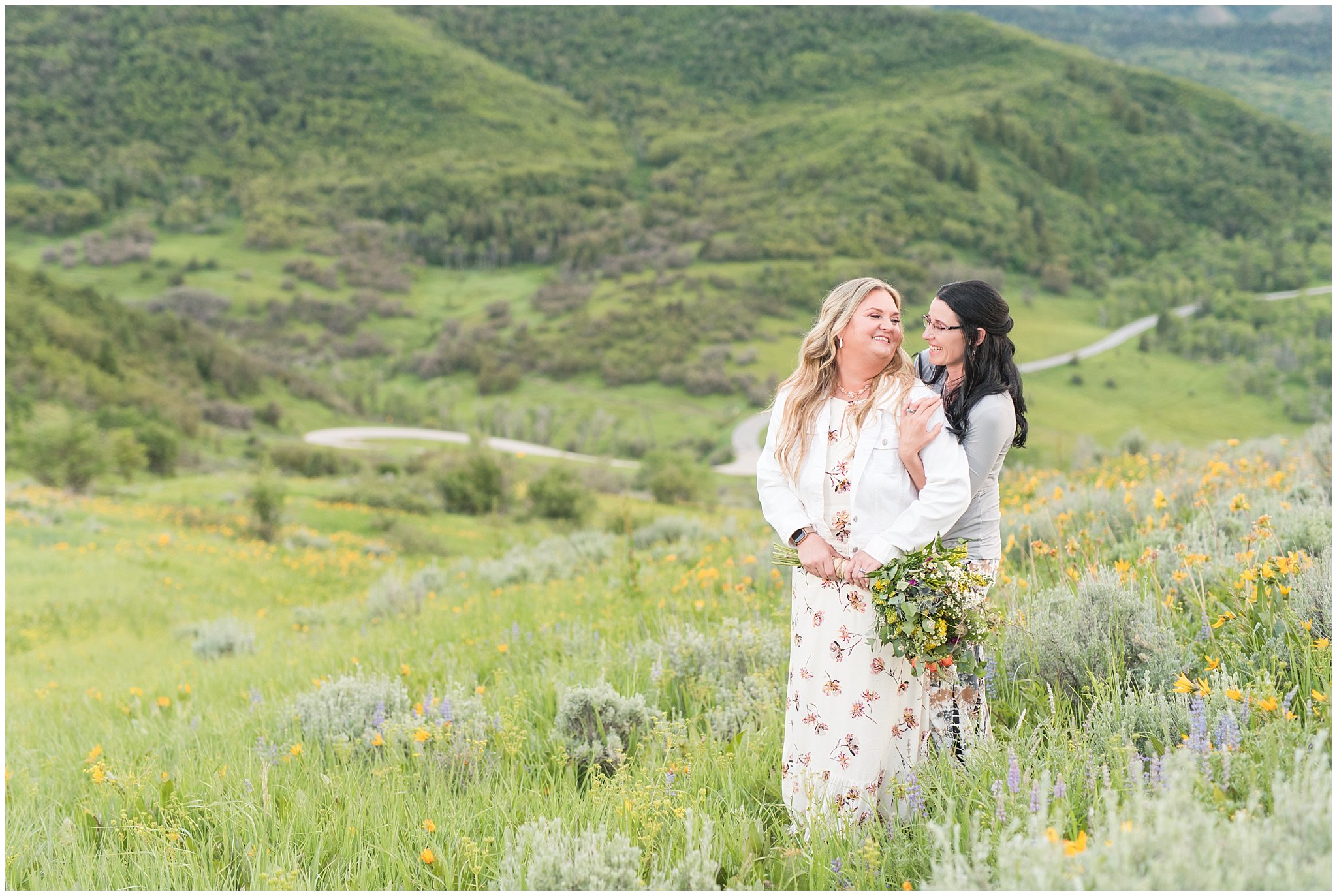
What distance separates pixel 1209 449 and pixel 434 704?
30.5ft

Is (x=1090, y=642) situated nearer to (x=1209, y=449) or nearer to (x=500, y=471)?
(x=1209, y=449)

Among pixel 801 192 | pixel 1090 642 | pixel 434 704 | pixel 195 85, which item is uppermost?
pixel 195 85

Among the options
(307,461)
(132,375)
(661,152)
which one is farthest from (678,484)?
(661,152)

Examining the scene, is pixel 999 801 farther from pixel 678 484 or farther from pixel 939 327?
pixel 678 484

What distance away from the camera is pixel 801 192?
501 feet

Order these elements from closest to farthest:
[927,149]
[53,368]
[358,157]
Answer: [53,368]
[927,149]
[358,157]

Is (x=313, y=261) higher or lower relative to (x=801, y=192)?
lower

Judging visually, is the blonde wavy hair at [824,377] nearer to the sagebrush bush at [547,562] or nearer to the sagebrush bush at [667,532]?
the sagebrush bush at [547,562]

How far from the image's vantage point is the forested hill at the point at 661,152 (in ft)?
437

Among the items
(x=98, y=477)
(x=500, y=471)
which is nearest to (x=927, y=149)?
(x=500, y=471)

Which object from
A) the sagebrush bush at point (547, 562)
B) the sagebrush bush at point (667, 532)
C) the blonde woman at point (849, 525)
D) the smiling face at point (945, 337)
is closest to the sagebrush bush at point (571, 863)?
the blonde woman at point (849, 525)

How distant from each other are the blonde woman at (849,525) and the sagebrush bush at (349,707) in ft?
7.06

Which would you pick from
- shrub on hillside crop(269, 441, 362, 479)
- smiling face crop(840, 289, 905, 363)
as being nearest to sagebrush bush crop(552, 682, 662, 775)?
smiling face crop(840, 289, 905, 363)

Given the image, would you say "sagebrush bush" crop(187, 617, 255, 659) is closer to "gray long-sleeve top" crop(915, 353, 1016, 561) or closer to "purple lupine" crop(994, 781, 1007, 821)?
"gray long-sleeve top" crop(915, 353, 1016, 561)
